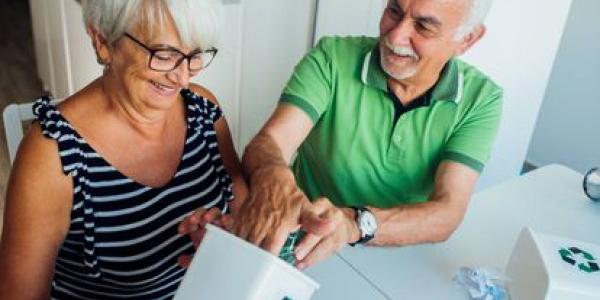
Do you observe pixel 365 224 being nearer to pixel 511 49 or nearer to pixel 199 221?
pixel 199 221

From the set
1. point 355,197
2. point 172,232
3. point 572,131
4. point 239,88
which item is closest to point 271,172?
point 172,232

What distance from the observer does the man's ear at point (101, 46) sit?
0.95 meters

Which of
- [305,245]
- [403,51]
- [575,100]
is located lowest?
[575,100]

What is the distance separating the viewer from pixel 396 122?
4.47 ft

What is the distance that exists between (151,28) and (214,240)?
1.51ft

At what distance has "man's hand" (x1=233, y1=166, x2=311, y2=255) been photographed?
0.73 m

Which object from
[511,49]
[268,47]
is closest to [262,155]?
[268,47]

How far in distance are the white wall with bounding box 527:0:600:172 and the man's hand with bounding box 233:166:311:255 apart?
2.49 metres

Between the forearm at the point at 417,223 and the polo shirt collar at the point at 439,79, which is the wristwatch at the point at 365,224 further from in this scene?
the polo shirt collar at the point at 439,79

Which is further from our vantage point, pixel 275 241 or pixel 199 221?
pixel 199 221

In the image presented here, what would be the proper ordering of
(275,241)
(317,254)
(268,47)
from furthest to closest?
(268,47) < (317,254) < (275,241)

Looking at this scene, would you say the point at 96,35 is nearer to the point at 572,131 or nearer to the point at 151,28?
the point at 151,28

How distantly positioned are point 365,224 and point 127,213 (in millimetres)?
459

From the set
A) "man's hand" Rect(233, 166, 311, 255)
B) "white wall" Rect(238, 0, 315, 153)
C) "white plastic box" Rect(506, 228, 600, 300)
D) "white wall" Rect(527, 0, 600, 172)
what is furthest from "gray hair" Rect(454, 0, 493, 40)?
"white wall" Rect(527, 0, 600, 172)
